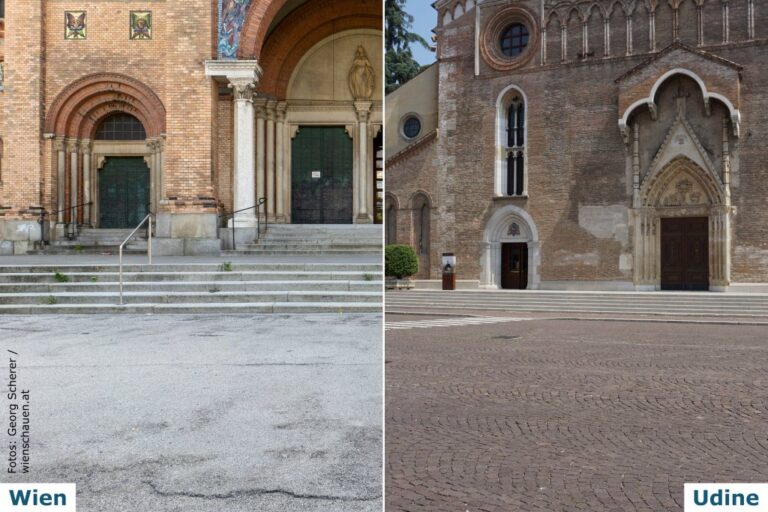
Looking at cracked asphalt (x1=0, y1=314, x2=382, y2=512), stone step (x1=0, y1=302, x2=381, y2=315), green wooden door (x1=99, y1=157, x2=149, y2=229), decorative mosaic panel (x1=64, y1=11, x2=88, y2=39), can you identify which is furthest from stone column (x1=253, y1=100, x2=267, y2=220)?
cracked asphalt (x1=0, y1=314, x2=382, y2=512)

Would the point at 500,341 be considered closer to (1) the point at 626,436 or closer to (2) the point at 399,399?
(2) the point at 399,399

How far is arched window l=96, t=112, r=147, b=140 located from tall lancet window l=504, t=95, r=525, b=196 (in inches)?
518

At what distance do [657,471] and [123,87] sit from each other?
1891cm

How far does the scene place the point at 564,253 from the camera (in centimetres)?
2689

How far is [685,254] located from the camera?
25.6 m

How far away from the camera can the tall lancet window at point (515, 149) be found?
2795cm

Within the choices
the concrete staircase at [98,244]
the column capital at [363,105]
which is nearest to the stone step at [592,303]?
the column capital at [363,105]

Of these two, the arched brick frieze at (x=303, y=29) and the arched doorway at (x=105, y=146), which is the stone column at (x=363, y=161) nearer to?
the arched brick frieze at (x=303, y=29)

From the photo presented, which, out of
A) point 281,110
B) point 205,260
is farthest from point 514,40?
point 205,260

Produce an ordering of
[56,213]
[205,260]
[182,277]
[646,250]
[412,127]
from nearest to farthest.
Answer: [182,277] → [205,260] → [56,213] → [646,250] → [412,127]

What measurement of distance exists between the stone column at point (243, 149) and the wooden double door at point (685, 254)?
14.2m

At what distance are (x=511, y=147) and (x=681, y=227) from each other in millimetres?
6518

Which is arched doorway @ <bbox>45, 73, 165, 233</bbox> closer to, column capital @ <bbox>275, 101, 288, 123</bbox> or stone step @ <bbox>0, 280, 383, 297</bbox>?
column capital @ <bbox>275, 101, 288, 123</bbox>

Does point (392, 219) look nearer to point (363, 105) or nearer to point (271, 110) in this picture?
point (363, 105)
